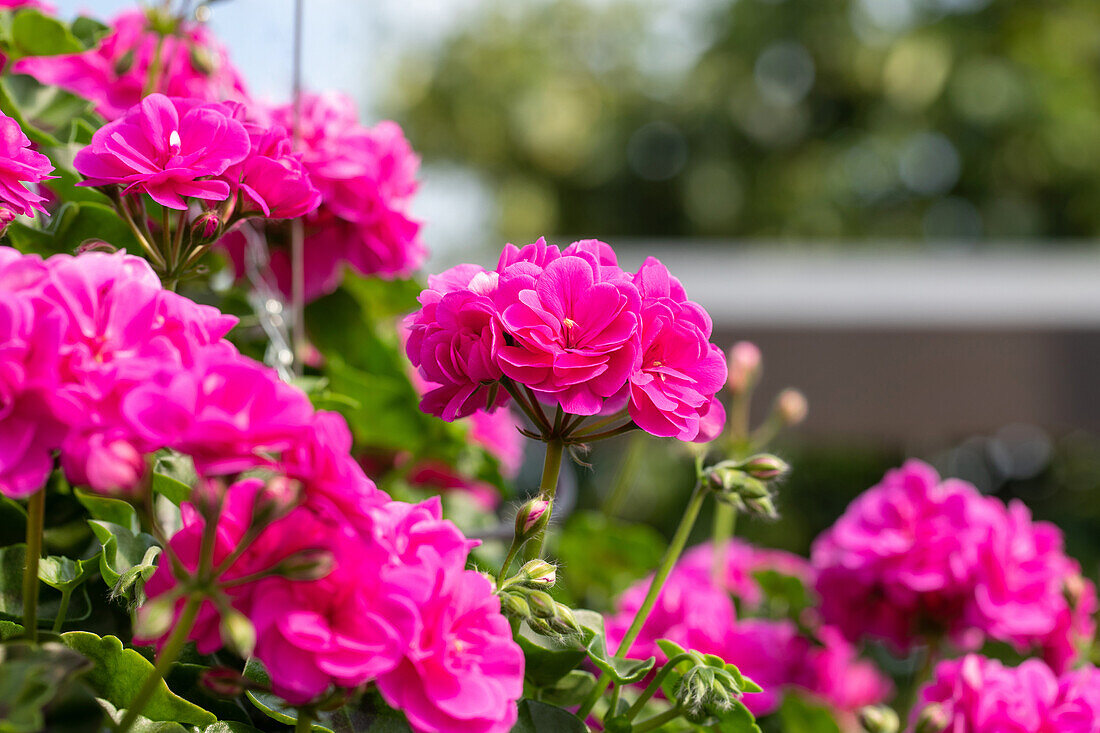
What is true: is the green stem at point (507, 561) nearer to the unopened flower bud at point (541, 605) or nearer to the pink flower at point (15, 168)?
the unopened flower bud at point (541, 605)

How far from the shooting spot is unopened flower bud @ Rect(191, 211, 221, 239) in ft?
1.56

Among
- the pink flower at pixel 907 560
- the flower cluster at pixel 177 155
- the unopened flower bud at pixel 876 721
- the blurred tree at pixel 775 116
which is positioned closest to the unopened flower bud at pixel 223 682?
the flower cluster at pixel 177 155

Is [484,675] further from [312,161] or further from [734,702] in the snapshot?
[312,161]

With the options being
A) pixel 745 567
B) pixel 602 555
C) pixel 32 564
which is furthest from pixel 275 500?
pixel 745 567

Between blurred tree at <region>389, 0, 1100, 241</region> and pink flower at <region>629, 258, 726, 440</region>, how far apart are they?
12850 millimetres

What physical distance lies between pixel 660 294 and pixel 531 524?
12cm

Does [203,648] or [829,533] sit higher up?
[203,648]

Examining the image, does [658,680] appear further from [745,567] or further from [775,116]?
[775,116]

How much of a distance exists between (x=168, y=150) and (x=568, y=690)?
1.07ft

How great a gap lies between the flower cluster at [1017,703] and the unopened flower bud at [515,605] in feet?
1.14

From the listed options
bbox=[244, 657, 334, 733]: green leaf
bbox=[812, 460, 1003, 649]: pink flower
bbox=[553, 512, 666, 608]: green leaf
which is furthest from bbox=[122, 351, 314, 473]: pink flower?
bbox=[553, 512, 666, 608]: green leaf

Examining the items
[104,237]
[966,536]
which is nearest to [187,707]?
[104,237]

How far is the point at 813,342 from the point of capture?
4281 mm

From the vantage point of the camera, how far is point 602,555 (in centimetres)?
103
